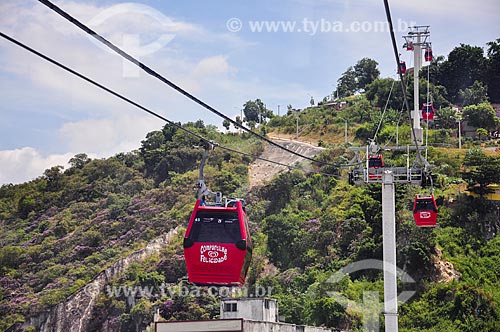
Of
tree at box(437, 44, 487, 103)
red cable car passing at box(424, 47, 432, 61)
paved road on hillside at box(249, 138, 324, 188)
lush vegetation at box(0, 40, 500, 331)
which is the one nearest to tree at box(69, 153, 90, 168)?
lush vegetation at box(0, 40, 500, 331)

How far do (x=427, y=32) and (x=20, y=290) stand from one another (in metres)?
33.1

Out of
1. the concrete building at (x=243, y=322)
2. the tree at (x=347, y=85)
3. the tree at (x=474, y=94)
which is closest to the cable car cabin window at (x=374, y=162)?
the concrete building at (x=243, y=322)

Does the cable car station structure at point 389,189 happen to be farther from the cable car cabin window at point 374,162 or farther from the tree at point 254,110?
the tree at point 254,110

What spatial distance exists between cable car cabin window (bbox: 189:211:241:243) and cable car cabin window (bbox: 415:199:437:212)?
1055cm

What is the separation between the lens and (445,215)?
123 ft

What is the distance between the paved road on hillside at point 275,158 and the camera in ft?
181

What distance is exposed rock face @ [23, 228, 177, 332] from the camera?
44.6 meters

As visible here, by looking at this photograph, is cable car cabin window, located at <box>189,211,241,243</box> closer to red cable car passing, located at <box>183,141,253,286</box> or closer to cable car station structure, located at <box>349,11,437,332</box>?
red cable car passing, located at <box>183,141,253,286</box>

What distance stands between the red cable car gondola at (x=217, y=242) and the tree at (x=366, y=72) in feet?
210

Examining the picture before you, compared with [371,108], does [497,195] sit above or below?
below

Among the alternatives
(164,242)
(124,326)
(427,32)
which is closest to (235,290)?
(124,326)

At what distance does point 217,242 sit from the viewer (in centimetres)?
1208

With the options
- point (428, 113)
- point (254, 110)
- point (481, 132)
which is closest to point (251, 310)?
point (428, 113)

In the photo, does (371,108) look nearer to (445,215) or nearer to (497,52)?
(497,52)
